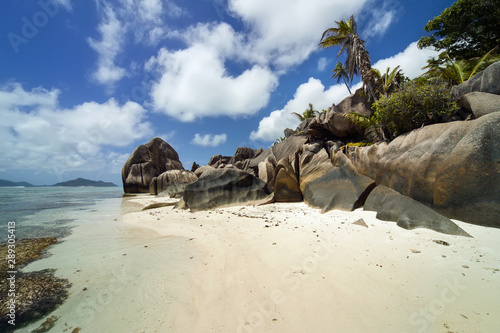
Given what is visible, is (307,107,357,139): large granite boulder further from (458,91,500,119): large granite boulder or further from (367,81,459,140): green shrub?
(458,91,500,119): large granite boulder

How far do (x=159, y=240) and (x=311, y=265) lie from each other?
3.99 meters

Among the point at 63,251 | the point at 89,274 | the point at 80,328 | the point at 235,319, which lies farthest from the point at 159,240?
the point at 235,319

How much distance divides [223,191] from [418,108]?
9.38 meters

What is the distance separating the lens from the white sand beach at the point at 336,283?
200 cm

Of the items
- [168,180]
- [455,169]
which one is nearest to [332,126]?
[455,169]

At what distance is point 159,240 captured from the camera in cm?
520

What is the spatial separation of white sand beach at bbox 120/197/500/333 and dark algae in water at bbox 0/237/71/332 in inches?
46.4

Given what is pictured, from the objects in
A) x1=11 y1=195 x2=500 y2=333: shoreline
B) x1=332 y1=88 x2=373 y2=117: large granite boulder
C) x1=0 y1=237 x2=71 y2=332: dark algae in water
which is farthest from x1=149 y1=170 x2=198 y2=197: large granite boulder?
x1=0 y1=237 x2=71 y2=332: dark algae in water

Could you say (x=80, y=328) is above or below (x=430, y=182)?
below

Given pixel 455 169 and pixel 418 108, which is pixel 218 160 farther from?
pixel 455 169

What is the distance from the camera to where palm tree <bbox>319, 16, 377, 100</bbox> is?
15.2m

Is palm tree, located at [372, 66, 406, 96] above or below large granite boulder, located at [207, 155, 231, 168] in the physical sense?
above

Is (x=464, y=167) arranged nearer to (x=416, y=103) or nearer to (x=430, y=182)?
(x=430, y=182)

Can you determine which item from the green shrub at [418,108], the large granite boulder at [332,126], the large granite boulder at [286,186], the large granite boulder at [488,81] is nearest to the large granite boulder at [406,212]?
the green shrub at [418,108]
